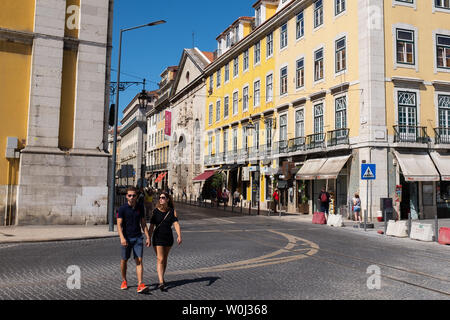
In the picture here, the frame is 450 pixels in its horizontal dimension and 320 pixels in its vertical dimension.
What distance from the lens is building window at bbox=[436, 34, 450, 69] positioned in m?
25.5

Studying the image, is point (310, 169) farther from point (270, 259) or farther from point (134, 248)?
point (134, 248)

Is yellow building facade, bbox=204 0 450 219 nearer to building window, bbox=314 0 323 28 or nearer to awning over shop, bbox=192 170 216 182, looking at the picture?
building window, bbox=314 0 323 28

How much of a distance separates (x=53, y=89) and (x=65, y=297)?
14557 millimetres

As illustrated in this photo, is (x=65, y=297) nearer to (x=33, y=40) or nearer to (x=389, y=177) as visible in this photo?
(x=33, y=40)

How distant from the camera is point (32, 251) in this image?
1166cm

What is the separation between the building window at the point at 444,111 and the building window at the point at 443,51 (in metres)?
1.87

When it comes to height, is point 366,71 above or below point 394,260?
above

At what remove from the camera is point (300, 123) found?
30.4 metres

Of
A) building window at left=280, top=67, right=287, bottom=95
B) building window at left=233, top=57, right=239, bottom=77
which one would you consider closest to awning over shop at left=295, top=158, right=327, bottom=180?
building window at left=280, top=67, right=287, bottom=95

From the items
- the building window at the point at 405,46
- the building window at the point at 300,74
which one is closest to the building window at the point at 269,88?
the building window at the point at 300,74

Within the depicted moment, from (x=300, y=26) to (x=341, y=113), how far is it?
855cm

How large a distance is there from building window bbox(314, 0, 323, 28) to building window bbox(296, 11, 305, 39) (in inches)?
61.7

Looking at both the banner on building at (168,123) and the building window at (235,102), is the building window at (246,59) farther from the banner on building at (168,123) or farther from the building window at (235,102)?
the banner on building at (168,123)

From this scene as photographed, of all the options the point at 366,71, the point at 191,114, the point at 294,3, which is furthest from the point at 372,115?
the point at 191,114
